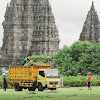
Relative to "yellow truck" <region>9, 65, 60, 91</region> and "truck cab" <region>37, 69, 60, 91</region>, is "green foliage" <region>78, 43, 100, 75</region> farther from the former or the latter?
"truck cab" <region>37, 69, 60, 91</region>

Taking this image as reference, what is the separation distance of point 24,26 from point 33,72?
4323 inches

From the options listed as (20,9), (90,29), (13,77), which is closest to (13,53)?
(20,9)

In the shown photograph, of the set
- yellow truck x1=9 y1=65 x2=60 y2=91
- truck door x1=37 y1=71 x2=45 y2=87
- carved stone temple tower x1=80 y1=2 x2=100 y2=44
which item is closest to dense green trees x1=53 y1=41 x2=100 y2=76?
yellow truck x1=9 y1=65 x2=60 y2=91

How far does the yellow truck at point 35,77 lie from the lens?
4019 centimetres

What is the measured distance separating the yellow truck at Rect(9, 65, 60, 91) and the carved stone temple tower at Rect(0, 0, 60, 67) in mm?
101055

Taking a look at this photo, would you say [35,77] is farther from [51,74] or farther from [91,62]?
[91,62]

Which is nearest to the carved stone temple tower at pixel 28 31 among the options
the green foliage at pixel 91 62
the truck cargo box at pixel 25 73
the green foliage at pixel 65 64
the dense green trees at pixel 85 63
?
the green foliage at pixel 65 64

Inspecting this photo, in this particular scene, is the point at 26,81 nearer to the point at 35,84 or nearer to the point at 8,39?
the point at 35,84

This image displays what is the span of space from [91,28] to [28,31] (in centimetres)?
2286

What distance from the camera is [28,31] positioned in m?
150

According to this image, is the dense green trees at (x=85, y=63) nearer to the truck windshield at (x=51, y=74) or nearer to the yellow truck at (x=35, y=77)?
the yellow truck at (x=35, y=77)

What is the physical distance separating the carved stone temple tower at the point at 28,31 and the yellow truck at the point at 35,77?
10105cm

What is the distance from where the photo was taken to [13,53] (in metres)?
148

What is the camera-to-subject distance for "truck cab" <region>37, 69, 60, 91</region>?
4001 centimetres
